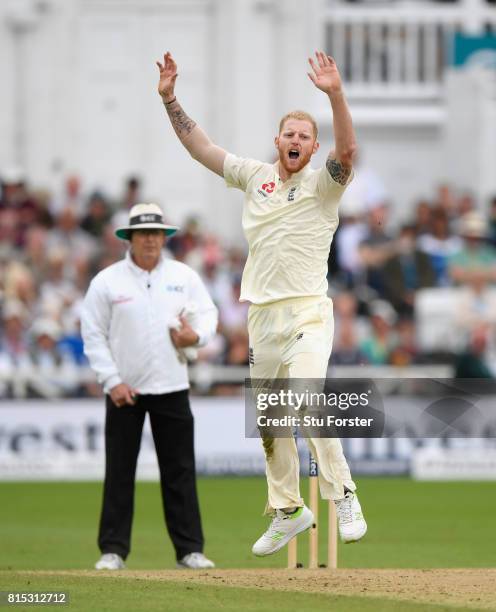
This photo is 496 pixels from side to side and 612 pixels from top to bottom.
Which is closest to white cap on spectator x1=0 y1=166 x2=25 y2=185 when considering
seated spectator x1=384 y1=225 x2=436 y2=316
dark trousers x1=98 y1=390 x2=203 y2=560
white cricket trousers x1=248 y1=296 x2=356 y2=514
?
seated spectator x1=384 y1=225 x2=436 y2=316

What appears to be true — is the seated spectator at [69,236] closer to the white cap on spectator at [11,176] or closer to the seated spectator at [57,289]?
the seated spectator at [57,289]

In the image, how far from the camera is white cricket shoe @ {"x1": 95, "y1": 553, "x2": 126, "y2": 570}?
1093 centimetres

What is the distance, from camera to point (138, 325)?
1113cm

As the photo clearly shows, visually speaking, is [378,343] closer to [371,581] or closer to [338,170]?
Answer: [371,581]

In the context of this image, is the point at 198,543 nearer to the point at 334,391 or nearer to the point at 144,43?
the point at 334,391

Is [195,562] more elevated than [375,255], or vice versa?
[375,255]

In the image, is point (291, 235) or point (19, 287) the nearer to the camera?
point (291, 235)

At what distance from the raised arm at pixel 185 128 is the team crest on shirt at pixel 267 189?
32cm

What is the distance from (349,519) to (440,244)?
12342 millimetres

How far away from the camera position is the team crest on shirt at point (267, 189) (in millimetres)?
9320

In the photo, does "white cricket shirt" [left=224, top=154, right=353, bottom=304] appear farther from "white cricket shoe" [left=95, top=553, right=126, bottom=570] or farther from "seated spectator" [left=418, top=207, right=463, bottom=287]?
"seated spectator" [left=418, top=207, right=463, bottom=287]

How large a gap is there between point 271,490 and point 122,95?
15.3m

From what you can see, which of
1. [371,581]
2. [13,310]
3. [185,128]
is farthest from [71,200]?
[371,581]

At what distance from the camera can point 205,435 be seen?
58.9 feet
